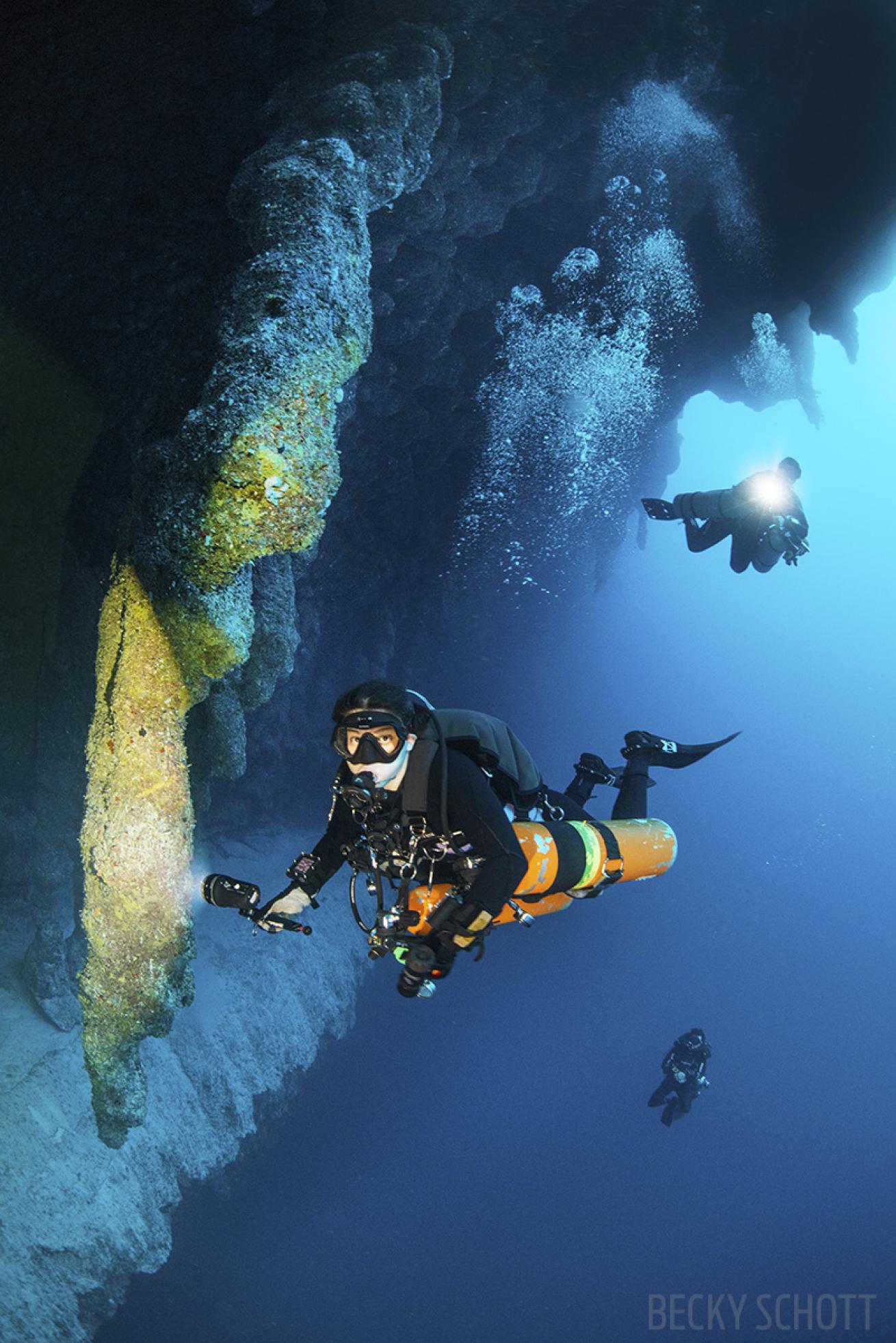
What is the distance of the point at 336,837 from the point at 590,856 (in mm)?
1316

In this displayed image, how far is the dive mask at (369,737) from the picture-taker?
2.86m

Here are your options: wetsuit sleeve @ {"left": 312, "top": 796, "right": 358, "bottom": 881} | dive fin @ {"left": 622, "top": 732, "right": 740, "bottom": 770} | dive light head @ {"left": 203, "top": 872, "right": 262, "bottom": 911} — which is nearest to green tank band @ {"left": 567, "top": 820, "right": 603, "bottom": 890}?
wetsuit sleeve @ {"left": 312, "top": 796, "right": 358, "bottom": 881}

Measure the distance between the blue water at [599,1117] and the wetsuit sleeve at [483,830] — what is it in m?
7.20

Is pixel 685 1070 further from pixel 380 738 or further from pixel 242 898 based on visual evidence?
pixel 380 738

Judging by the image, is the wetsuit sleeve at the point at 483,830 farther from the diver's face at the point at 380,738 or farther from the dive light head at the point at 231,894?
the dive light head at the point at 231,894

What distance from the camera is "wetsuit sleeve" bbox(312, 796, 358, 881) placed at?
350cm

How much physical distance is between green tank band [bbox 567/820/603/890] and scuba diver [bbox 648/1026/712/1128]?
34.7 ft

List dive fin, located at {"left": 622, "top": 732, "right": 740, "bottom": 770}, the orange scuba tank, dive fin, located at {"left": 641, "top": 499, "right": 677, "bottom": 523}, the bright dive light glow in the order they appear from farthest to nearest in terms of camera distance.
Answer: dive fin, located at {"left": 641, "top": 499, "right": 677, "bottom": 523}, the bright dive light glow, dive fin, located at {"left": 622, "top": 732, "right": 740, "bottom": 770}, the orange scuba tank

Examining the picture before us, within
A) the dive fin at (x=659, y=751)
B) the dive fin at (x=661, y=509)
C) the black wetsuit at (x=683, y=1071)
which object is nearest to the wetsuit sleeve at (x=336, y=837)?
the dive fin at (x=659, y=751)

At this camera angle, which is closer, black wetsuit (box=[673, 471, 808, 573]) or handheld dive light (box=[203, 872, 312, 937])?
handheld dive light (box=[203, 872, 312, 937])

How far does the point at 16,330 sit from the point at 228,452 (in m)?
3.02

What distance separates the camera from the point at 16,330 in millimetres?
4965

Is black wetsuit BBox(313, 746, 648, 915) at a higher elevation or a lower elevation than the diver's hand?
higher

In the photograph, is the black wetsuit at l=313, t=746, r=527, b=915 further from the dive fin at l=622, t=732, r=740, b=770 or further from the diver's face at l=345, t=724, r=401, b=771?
the dive fin at l=622, t=732, r=740, b=770
